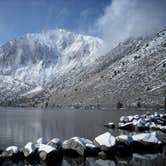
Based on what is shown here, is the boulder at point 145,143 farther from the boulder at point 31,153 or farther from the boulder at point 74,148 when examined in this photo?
the boulder at point 31,153

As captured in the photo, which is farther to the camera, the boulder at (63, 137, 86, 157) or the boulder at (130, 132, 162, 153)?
the boulder at (130, 132, 162, 153)

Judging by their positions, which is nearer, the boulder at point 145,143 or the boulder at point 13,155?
the boulder at point 13,155

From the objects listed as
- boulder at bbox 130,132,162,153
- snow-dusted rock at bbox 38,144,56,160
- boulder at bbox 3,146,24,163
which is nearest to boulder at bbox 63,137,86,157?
snow-dusted rock at bbox 38,144,56,160

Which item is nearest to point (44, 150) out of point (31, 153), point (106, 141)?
point (31, 153)

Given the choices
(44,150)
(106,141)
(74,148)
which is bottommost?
(74,148)

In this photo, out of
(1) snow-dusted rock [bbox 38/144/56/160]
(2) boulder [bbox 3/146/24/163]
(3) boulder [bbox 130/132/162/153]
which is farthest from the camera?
(3) boulder [bbox 130/132/162/153]

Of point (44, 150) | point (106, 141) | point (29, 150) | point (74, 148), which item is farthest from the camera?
point (106, 141)

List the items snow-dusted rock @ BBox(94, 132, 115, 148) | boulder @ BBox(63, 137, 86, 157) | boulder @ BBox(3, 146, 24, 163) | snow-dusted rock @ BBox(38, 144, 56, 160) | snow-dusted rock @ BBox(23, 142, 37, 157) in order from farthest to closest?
snow-dusted rock @ BBox(94, 132, 115, 148)
boulder @ BBox(63, 137, 86, 157)
snow-dusted rock @ BBox(23, 142, 37, 157)
boulder @ BBox(3, 146, 24, 163)
snow-dusted rock @ BBox(38, 144, 56, 160)

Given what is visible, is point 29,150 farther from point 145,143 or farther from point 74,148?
point 145,143

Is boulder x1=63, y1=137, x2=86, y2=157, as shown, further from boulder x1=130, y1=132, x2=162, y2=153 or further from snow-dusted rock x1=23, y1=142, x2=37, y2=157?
boulder x1=130, y1=132, x2=162, y2=153

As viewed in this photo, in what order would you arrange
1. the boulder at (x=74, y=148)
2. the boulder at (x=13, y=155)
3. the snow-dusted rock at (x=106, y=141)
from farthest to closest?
the snow-dusted rock at (x=106, y=141), the boulder at (x=74, y=148), the boulder at (x=13, y=155)

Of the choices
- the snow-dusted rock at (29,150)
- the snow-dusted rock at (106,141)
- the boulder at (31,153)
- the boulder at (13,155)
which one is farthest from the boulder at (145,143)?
the boulder at (13,155)
